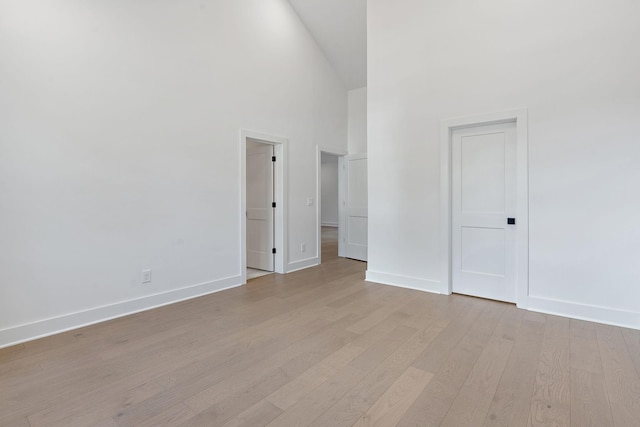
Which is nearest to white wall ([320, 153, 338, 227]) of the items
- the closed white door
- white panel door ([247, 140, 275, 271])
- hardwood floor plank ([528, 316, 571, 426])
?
white panel door ([247, 140, 275, 271])

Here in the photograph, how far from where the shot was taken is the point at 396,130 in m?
4.16

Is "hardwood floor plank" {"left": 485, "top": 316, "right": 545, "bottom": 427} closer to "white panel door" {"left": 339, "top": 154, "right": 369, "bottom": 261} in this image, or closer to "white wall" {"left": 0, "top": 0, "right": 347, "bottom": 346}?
"white wall" {"left": 0, "top": 0, "right": 347, "bottom": 346}

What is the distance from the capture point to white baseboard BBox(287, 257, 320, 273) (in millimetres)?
5034

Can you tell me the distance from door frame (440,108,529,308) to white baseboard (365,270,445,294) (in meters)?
0.14

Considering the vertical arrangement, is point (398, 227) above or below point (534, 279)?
above

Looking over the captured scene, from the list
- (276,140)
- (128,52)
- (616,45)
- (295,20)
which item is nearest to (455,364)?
(616,45)

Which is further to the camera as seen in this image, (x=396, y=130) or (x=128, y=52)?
(x=396, y=130)

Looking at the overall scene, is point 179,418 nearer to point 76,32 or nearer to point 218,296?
point 218,296

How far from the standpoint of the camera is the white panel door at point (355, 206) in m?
5.84

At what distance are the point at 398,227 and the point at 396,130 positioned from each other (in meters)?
1.29

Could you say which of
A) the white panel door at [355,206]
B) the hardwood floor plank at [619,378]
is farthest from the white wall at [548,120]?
the white panel door at [355,206]

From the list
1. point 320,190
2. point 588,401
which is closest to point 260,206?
point 320,190

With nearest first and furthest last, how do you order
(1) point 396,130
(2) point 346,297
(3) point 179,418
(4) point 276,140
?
(3) point 179,418
(2) point 346,297
(1) point 396,130
(4) point 276,140

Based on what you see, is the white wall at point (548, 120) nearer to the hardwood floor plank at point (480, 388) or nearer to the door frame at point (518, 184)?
the door frame at point (518, 184)
